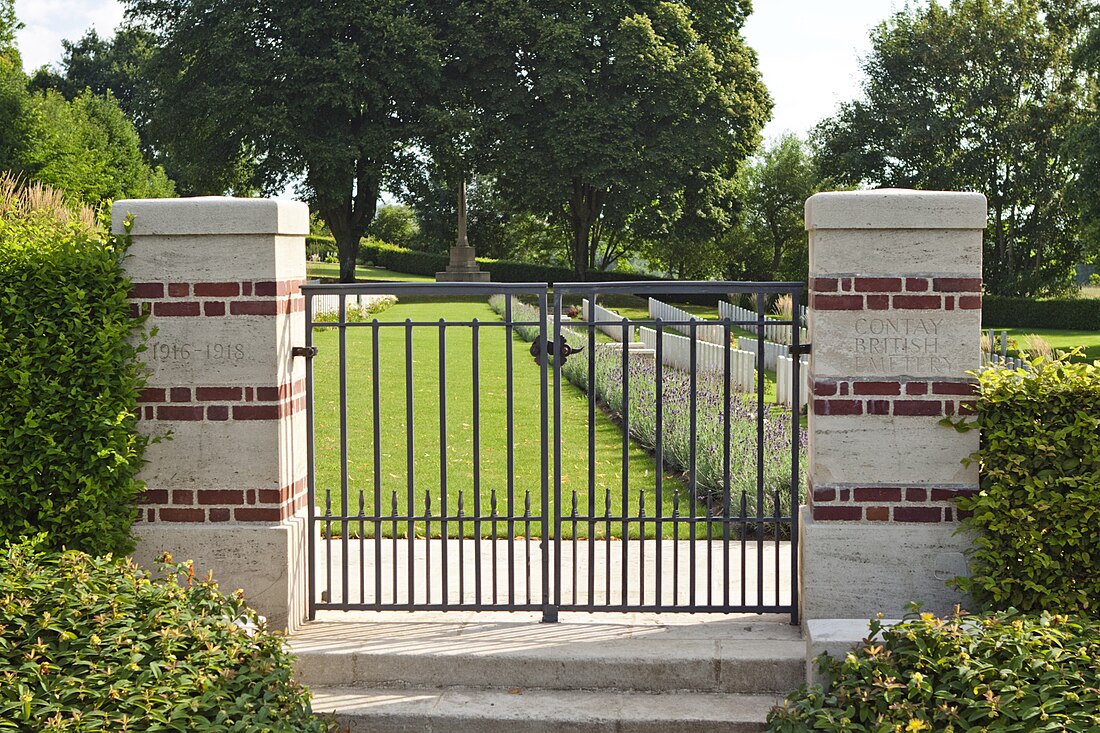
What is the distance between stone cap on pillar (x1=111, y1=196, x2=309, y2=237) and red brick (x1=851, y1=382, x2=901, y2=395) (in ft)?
9.11

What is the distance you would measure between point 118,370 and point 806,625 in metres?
3.39

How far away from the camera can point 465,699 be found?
4.93 m

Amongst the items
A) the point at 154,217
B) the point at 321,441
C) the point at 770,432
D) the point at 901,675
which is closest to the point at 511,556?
the point at 901,675

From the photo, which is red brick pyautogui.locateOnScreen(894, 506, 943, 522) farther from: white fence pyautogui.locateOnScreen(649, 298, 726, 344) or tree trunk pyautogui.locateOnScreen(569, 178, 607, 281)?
tree trunk pyautogui.locateOnScreen(569, 178, 607, 281)

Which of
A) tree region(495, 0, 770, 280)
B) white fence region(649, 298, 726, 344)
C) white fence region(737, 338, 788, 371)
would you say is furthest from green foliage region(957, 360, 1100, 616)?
tree region(495, 0, 770, 280)

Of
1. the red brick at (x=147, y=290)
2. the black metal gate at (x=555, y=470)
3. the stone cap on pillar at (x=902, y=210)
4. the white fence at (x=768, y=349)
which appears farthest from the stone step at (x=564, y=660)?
the white fence at (x=768, y=349)

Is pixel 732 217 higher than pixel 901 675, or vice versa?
pixel 732 217

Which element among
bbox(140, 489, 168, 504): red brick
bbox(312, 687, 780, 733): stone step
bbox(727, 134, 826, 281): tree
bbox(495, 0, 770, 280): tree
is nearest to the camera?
bbox(312, 687, 780, 733): stone step

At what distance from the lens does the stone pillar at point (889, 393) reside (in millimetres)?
4973

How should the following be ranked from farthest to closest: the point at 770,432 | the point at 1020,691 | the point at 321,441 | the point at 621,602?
the point at 321,441
the point at 770,432
the point at 621,602
the point at 1020,691

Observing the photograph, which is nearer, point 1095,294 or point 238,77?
point 238,77

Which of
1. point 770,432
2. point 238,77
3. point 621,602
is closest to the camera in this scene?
point 621,602

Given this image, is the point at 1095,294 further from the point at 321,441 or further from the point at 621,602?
the point at 621,602

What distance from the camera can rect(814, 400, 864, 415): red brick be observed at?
5070 mm
